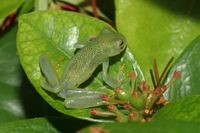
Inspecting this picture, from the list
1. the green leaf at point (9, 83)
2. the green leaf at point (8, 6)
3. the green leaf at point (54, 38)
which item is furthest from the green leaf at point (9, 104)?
the green leaf at point (54, 38)

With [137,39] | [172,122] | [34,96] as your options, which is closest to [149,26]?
[137,39]

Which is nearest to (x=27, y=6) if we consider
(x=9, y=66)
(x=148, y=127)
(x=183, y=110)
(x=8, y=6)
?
(x=8, y=6)

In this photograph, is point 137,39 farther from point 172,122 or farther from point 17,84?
point 172,122

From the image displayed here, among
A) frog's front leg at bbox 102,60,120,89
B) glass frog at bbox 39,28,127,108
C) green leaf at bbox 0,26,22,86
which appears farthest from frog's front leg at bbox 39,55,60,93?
green leaf at bbox 0,26,22,86

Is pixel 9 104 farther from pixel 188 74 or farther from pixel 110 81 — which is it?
pixel 188 74

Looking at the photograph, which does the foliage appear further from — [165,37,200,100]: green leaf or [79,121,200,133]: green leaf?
[79,121,200,133]: green leaf
